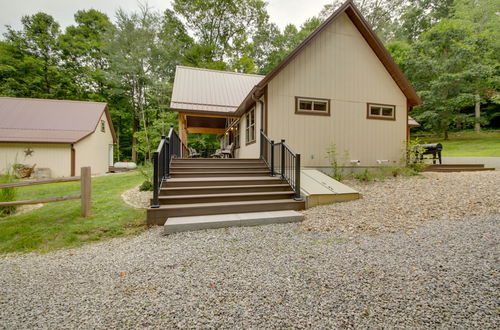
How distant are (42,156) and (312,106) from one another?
46.8 ft

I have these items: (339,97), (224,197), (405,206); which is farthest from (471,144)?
(224,197)

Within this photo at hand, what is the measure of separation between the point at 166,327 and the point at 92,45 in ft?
88.8

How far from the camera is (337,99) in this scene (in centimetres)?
773

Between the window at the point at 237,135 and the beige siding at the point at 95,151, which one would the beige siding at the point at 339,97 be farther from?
the beige siding at the point at 95,151

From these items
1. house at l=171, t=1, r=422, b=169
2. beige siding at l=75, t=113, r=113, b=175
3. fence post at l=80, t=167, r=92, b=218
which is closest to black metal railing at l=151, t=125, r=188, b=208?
fence post at l=80, t=167, r=92, b=218

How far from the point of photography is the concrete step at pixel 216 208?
403 cm

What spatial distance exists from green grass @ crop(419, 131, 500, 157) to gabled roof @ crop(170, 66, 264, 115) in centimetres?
1279

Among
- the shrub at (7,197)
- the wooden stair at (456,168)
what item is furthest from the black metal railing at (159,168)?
the wooden stair at (456,168)

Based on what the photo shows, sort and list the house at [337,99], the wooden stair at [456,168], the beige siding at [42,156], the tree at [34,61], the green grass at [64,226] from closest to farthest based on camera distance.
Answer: the green grass at [64,226]
the house at [337,99]
the wooden stair at [456,168]
the beige siding at [42,156]
the tree at [34,61]

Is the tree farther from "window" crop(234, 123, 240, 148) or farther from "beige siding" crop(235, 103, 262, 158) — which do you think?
"beige siding" crop(235, 103, 262, 158)

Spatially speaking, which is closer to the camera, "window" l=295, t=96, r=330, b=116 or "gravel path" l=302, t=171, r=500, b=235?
"gravel path" l=302, t=171, r=500, b=235

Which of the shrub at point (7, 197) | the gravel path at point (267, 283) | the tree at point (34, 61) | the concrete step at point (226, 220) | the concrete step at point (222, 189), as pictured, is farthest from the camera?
the tree at point (34, 61)

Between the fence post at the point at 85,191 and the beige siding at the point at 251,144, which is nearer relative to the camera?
the fence post at the point at 85,191

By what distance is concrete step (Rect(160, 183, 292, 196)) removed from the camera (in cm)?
471
